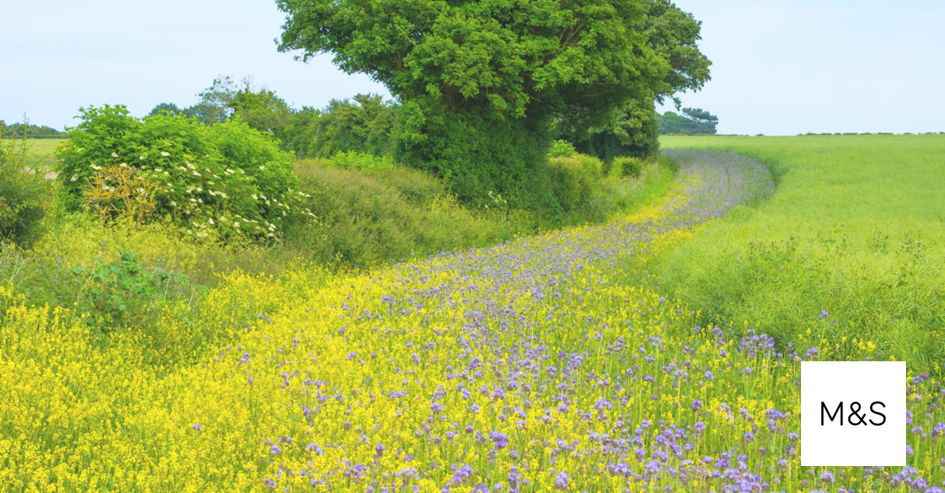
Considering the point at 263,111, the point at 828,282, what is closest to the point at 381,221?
the point at 828,282

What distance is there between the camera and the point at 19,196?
7906 mm

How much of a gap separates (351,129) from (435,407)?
36.1 meters

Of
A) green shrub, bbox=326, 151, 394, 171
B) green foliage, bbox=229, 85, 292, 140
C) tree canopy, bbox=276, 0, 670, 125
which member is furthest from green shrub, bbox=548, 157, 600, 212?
green foliage, bbox=229, 85, 292, 140

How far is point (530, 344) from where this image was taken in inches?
211

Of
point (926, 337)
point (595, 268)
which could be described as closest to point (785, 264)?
point (926, 337)

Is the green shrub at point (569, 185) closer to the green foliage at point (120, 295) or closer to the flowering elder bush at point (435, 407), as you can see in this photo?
the flowering elder bush at point (435, 407)

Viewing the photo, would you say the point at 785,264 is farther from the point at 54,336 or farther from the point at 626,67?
the point at 626,67

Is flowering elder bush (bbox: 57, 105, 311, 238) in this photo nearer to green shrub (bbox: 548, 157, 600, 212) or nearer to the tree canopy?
the tree canopy

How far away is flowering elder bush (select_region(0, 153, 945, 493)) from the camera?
10.7ft

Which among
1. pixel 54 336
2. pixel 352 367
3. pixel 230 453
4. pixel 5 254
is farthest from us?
pixel 5 254

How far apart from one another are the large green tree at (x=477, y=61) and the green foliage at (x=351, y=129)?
13745 millimetres

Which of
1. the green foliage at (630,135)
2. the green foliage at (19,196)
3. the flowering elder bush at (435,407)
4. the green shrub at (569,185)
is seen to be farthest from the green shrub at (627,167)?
the green foliage at (19,196)

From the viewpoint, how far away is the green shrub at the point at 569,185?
66.6 feet

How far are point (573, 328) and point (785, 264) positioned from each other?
2.94 m
